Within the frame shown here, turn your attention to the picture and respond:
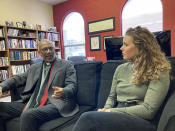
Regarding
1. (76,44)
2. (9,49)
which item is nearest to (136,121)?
(9,49)

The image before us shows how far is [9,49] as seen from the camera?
145 inches

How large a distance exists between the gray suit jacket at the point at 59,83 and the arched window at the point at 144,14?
269 centimetres

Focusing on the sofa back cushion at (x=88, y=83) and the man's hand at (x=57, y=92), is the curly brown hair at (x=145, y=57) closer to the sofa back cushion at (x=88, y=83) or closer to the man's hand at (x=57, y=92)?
the sofa back cushion at (x=88, y=83)

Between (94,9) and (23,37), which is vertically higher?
(94,9)

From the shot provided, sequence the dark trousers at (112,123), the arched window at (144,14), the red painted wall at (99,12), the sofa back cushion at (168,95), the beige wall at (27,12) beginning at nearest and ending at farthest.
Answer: the dark trousers at (112,123) → the sofa back cushion at (168,95) → the red painted wall at (99,12) → the arched window at (144,14) → the beige wall at (27,12)

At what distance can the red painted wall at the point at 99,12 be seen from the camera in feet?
10.6

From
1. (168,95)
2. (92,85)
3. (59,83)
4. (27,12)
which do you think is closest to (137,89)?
(168,95)

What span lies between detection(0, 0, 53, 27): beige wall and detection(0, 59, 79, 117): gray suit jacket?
A: 278 cm

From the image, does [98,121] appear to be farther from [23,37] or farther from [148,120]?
[23,37]

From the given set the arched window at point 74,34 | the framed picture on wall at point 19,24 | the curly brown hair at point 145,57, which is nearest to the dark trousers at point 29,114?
the curly brown hair at point 145,57

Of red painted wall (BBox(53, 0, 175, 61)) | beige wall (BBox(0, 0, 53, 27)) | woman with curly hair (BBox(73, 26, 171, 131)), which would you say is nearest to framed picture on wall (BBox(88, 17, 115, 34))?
red painted wall (BBox(53, 0, 175, 61))

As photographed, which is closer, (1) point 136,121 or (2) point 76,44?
(1) point 136,121

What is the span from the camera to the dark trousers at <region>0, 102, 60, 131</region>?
122 cm

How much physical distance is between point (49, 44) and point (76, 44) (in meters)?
3.22
